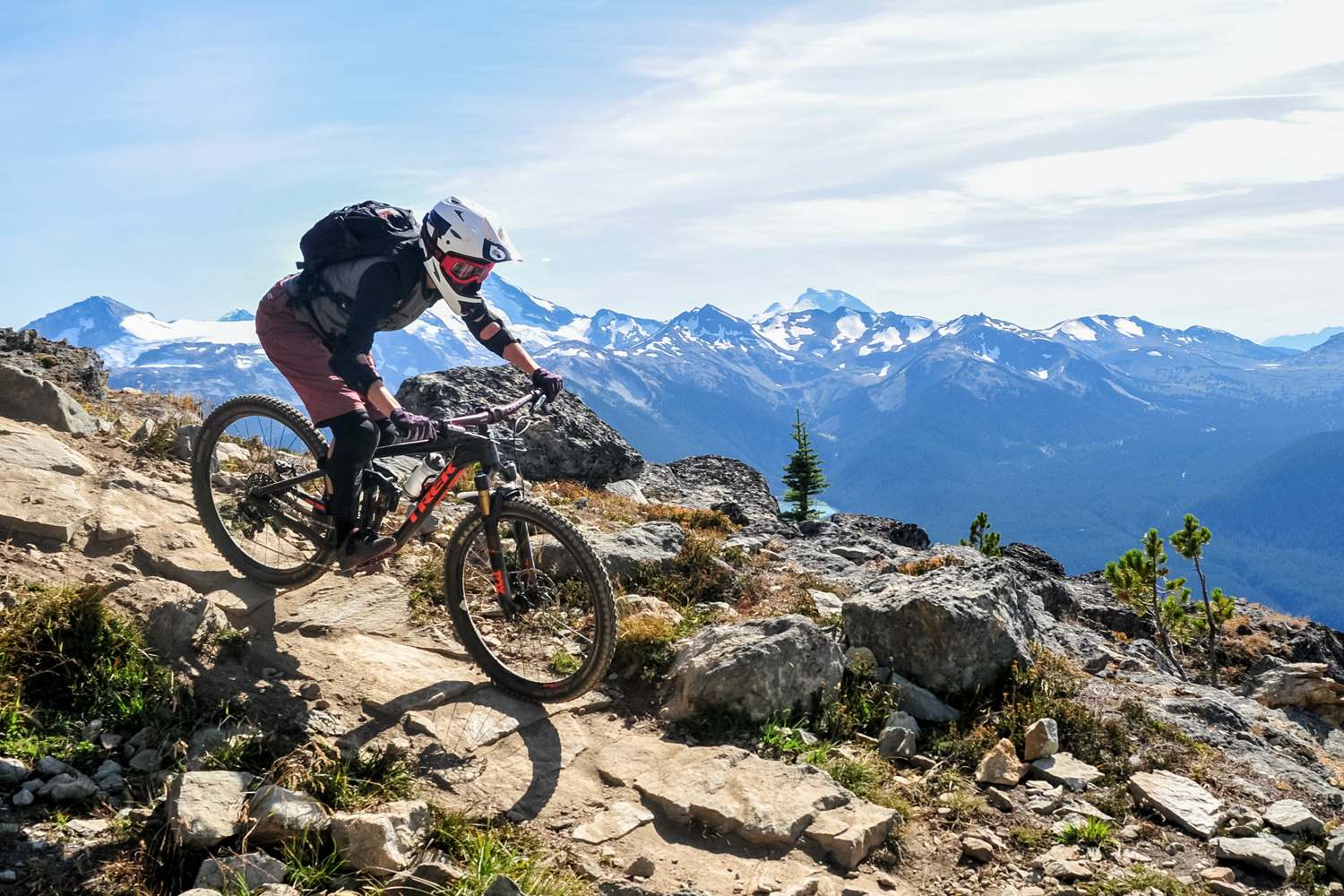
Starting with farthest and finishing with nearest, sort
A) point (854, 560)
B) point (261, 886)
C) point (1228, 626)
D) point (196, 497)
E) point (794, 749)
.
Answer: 1. point (1228, 626)
2. point (854, 560)
3. point (196, 497)
4. point (794, 749)
5. point (261, 886)

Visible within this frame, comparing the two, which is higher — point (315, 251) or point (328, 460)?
point (315, 251)

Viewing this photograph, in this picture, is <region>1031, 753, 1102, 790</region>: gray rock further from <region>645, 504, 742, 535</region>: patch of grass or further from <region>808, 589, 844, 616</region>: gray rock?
<region>645, 504, 742, 535</region>: patch of grass

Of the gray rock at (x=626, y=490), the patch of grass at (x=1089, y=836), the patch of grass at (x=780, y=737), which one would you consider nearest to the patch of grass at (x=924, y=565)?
the gray rock at (x=626, y=490)

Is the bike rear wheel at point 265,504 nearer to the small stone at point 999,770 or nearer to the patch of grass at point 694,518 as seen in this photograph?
the small stone at point 999,770

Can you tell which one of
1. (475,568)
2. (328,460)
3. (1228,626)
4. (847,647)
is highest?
(328,460)

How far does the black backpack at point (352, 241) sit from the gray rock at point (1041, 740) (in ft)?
23.1

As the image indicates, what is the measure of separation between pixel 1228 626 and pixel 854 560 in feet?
45.8

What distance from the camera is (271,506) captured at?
8102 millimetres

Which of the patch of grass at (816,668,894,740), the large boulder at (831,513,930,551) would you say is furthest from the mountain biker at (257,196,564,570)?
the large boulder at (831,513,930,551)

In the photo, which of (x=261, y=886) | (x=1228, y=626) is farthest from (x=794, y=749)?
(x=1228, y=626)

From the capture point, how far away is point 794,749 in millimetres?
7027

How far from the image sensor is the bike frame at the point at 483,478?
683 centimetres

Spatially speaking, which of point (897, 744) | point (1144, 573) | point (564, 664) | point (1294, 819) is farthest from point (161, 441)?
point (1144, 573)

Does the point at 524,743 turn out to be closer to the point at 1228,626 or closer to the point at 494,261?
the point at 494,261
